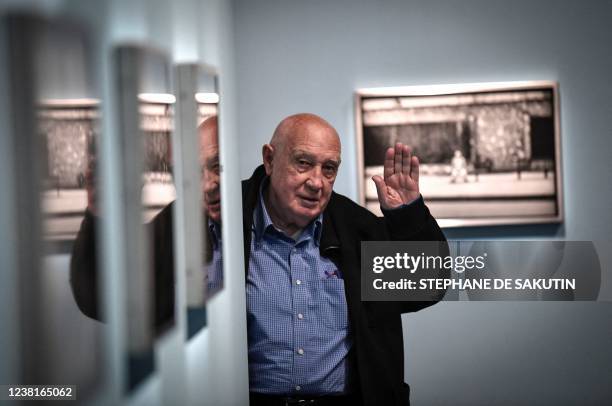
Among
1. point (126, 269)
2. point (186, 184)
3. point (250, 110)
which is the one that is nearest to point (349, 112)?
point (250, 110)

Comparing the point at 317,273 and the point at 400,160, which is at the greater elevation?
the point at 400,160

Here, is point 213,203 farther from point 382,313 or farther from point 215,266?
point 382,313

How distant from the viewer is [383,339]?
5.49 ft

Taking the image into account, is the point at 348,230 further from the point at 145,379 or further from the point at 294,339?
the point at 145,379

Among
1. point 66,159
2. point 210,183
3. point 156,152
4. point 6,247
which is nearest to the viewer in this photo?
point 6,247

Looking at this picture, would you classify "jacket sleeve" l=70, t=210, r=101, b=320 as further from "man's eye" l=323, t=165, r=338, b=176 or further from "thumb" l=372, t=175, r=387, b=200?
"thumb" l=372, t=175, r=387, b=200

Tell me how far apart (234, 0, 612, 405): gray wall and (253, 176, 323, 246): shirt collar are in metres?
0.10

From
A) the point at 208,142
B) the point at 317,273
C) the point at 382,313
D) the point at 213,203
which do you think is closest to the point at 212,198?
the point at 213,203

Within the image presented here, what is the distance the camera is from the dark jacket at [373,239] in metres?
1.62

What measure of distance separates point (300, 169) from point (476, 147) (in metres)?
0.49

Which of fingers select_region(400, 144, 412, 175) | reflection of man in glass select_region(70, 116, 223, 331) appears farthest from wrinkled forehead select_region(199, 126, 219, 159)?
fingers select_region(400, 144, 412, 175)

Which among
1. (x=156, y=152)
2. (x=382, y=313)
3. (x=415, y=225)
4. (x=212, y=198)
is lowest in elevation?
(x=382, y=313)

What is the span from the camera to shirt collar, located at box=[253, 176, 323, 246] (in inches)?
65.9

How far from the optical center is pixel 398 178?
1694 millimetres
